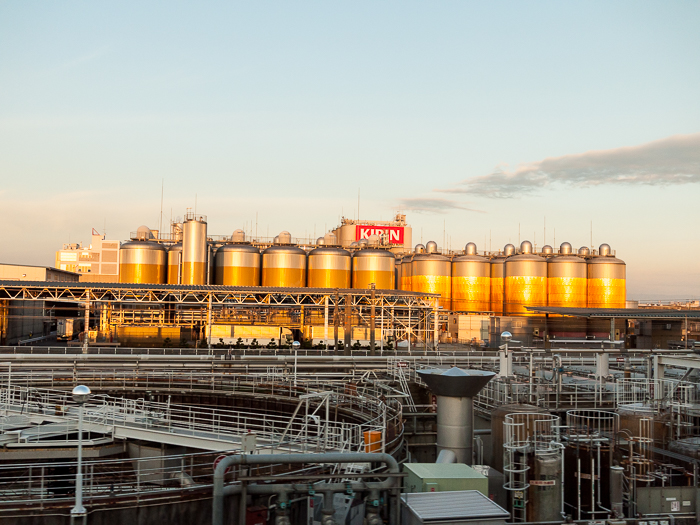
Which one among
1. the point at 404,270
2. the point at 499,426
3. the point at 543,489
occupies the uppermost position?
the point at 404,270

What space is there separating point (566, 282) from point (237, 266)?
46.6 metres

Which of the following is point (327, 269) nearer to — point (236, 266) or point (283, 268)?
point (283, 268)

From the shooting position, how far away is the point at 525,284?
89.3 meters

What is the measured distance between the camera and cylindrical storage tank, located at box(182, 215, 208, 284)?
236 feet

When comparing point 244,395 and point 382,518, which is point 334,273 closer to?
point 244,395

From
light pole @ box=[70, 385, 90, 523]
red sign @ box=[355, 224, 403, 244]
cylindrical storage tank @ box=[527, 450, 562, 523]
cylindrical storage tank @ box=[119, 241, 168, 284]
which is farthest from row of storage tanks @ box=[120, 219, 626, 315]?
light pole @ box=[70, 385, 90, 523]

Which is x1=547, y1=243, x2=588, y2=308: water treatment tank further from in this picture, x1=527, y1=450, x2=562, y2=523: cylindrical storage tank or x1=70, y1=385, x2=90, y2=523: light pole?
x1=70, y1=385, x2=90, y2=523: light pole

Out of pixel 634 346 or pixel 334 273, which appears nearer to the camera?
pixel 634 346

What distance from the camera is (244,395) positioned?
30062 millimetres

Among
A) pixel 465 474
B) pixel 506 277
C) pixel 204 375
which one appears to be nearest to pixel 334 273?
pixel 506 277

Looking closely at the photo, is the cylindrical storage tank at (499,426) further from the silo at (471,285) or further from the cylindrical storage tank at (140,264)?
the silo at (471,285)

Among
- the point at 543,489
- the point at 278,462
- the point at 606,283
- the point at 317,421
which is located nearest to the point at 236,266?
the point at 606,283

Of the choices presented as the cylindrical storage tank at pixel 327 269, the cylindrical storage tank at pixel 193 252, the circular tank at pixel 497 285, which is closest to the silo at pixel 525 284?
the circular tank at pixel 497 285

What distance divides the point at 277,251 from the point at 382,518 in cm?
6756
